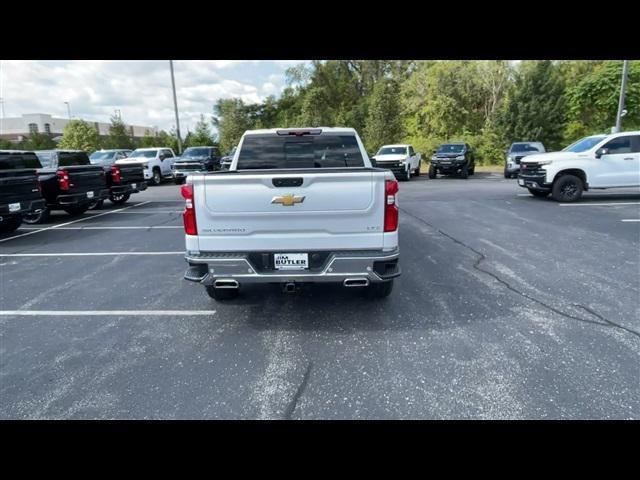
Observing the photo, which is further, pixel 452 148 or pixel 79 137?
pixel 79 137

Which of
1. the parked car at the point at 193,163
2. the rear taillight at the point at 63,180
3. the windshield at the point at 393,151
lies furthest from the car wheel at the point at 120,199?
the windshield at the point at 393,151

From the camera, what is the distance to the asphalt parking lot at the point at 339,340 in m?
2.74

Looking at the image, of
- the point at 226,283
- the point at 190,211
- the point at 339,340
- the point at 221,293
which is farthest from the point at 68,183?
the point at 339,340

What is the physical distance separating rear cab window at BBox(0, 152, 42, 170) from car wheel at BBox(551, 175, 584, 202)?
14797 millimetres

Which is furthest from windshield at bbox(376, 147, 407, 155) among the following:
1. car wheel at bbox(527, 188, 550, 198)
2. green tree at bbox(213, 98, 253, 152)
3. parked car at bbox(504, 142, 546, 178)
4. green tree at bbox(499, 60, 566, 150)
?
green tree at bbox(213, 98, 253, 152)

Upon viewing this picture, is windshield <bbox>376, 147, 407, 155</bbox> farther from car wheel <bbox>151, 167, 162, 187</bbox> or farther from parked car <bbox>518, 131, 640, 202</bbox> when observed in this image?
car wheel <bbox>151, 167, 162, 187</bbox>

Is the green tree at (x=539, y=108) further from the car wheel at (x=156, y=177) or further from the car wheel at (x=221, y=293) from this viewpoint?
the car wheel at (x=221, y=293)

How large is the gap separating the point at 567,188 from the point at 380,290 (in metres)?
10.0

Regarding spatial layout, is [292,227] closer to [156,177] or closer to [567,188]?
[567,188]

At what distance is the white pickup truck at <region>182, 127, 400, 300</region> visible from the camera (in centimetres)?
352

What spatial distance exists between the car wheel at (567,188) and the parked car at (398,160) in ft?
30.7

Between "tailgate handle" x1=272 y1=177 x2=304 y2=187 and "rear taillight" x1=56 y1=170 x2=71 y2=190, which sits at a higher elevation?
"tailgate handle" x1=272 y1=177 x2=304 y2=187

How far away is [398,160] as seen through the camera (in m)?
20.3
